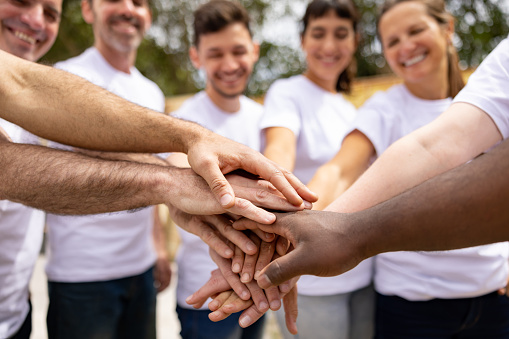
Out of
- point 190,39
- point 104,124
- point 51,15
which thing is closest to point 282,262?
point 104,124

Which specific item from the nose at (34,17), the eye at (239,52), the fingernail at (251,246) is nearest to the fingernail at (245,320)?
the fingernail at (251,246)

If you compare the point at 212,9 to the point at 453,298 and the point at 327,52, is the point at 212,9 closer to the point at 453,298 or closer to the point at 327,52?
the point at 327,52

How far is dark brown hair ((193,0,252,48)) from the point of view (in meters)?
2.81

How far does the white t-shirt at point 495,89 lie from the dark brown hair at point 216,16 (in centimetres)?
160

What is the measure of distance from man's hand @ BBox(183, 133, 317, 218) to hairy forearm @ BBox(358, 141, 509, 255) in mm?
419

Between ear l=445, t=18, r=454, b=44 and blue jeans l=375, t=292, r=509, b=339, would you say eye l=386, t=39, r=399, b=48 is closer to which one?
ear l=445, t=18, r=454, b=44

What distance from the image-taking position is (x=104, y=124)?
173 cm

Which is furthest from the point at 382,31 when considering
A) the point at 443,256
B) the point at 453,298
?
the point at 453,298

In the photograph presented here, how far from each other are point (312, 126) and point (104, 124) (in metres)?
1.09

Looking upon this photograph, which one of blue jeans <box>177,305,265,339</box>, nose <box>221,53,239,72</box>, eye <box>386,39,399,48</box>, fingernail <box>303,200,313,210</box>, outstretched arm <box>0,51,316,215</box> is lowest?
blue jeans <box>177,305,265,339</box>

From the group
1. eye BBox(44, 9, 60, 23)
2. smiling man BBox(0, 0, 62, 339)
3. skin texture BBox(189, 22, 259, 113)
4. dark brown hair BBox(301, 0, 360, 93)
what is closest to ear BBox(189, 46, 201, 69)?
skin texture BBox(189, 22, 259, 113)

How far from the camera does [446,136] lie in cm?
171

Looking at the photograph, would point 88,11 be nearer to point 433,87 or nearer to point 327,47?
point 327,47

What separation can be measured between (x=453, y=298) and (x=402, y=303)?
209 mm
